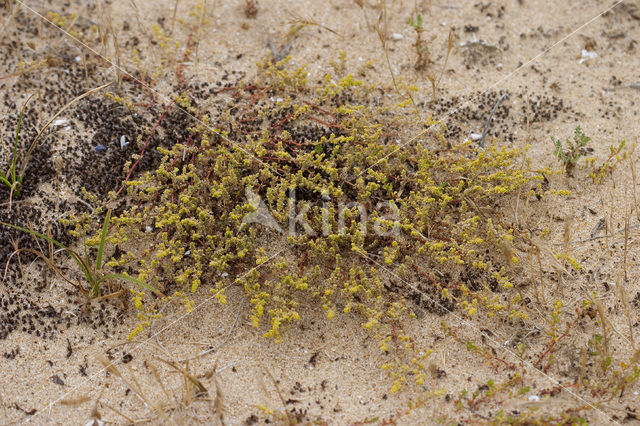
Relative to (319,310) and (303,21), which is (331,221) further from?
(303,21)

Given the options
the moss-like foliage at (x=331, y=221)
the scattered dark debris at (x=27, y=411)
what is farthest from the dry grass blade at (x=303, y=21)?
the scattered dark debris at (x=27, y=411)

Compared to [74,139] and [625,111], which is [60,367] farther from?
[625,111]

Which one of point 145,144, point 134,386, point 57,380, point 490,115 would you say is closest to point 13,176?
point 145,144

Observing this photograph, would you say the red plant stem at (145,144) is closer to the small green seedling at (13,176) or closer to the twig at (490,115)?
the small green seedling at (13,176)

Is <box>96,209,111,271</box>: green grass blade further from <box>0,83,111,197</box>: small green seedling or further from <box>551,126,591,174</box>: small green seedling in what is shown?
<box>551,126,591,174</box>: small green seedling

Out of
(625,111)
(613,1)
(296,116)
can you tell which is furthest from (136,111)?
(613,1)
